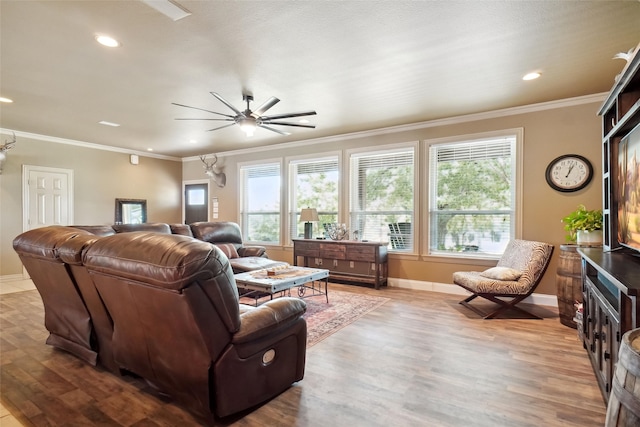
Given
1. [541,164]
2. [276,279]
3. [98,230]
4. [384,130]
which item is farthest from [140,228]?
[541,164]

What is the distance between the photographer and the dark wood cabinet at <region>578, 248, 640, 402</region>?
5.09 feet

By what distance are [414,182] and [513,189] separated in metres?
1.32

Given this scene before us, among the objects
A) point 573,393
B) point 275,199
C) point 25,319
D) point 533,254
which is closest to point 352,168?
point 275,199

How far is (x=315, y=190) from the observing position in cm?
620

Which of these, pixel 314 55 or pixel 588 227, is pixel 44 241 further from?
pixel 588 227

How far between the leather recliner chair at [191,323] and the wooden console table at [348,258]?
123 inches

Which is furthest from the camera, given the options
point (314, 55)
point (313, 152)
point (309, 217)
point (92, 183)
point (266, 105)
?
point (92, 183)

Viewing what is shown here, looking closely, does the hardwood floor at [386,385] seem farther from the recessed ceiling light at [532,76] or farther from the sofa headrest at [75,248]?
the recessed ceiling light at [532,76]

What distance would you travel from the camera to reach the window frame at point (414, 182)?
5.05 metres

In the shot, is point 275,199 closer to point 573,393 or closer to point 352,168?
point 352,168

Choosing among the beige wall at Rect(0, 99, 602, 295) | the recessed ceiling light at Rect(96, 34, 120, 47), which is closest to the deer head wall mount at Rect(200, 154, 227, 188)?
the beige wall at Rect(0, 99, 602, 295)

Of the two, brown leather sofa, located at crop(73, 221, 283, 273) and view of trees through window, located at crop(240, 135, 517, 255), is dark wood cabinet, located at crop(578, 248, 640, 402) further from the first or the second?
brown leather sofa, located at crop(73, 221, 283, 273)

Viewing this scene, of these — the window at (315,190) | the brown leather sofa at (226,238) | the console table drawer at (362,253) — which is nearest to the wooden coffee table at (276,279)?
the brown leather sofa at (226,238)

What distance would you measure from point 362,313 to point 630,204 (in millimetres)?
2544
